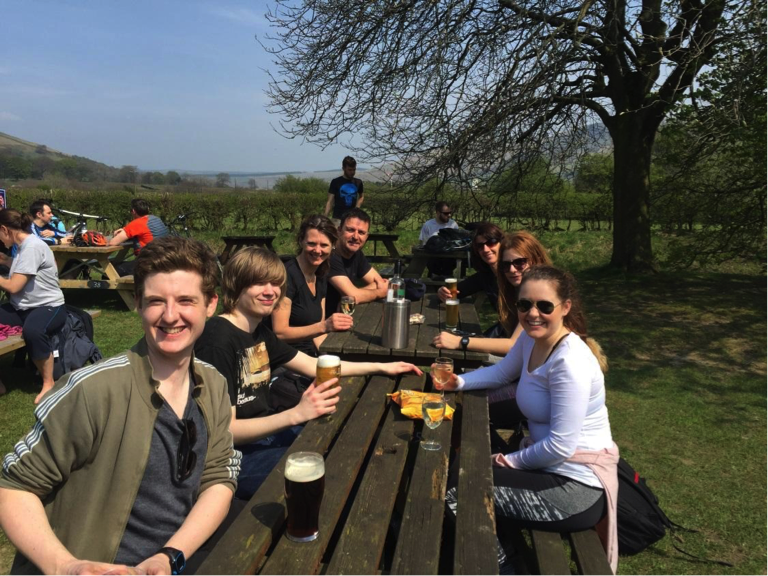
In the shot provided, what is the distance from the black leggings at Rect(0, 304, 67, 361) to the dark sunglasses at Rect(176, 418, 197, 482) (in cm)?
345

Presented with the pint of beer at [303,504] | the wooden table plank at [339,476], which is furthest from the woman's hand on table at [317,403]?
the pint of beer at [303,504]

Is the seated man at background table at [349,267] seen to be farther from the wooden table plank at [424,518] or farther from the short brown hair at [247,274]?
the wooden table plank at [424,518]

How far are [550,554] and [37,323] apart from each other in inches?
162

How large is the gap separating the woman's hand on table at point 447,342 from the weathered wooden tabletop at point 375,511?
0.73 m

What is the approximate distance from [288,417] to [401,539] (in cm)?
83

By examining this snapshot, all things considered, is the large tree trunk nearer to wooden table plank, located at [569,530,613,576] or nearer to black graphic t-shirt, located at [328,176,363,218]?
black graphic t-shirt, located at [328,176,363,218]

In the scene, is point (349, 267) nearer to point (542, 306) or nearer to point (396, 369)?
point (396, 369)

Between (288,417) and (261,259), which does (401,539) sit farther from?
(261,259)

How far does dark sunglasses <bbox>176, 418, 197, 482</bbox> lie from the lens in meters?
1.53

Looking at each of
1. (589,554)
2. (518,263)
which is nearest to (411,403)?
(589,554)

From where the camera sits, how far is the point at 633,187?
9.10m

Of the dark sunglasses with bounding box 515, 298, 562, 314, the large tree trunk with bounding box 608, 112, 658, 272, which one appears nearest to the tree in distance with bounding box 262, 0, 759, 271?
the large tree trunk with bounding box 608, 112, 658, 272

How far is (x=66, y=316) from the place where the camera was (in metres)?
4.55

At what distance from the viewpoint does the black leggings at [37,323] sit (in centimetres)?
429
